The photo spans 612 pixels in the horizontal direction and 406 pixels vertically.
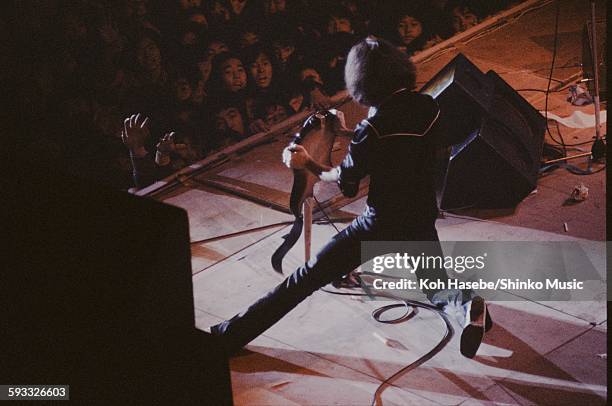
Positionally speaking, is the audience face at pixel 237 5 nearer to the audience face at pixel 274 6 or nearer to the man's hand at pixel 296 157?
the audience face at pixel 274 6

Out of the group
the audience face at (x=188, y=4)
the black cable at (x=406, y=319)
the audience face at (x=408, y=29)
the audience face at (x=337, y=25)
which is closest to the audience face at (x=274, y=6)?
the audience face at (x=337, y=25)

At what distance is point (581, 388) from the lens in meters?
3.67

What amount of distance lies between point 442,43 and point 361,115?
2.00 m

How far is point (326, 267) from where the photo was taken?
3.85 meters

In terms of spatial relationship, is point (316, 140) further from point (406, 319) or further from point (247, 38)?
point (247, 38)

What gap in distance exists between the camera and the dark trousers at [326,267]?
3807mm

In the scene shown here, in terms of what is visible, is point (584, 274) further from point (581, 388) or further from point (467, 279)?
point (581, 388)

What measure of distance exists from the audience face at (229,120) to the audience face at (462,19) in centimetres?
325

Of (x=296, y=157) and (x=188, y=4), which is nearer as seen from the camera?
(x=296, y=157)

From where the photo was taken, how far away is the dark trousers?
3807 millimetres

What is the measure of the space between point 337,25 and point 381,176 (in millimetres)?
4644

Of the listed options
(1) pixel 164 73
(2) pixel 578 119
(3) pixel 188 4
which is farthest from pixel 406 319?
(3) pixel 188 4

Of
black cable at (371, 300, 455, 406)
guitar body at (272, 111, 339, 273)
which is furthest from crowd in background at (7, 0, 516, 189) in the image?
black cable at (371, 300, 455, 406)

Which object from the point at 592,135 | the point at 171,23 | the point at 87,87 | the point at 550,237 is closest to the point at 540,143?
the point at 592,135
